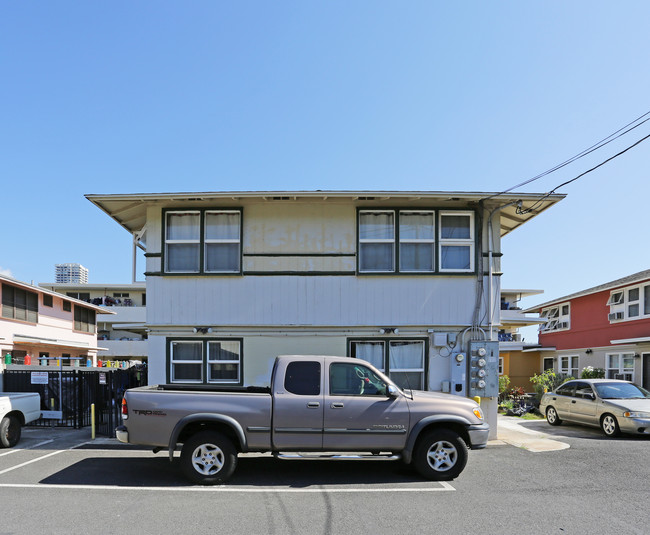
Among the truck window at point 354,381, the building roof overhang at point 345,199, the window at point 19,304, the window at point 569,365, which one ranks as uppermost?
the building roof overhang at point 345,199

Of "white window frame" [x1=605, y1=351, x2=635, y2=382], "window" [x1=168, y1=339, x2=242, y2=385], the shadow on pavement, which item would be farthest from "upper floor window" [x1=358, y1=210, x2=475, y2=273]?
"white window frame" [x1=605, y1=351, x2=635, y2=382]

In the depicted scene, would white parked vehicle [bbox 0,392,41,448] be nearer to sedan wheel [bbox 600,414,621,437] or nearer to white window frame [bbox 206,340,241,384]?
white window frame [bbox 206,340,241,384]

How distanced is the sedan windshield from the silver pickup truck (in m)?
7.41

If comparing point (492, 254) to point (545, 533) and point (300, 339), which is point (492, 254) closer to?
point (300, 339)

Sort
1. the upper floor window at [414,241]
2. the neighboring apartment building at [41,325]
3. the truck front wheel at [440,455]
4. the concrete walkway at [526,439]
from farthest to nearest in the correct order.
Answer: the neighboring apartment building at [41,325], the upper floor window at [414,241], the concrete walkway at [526,439], the truck front wheel at [440,455]

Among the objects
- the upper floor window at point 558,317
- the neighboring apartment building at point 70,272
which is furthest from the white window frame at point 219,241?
the neighboring apartment building at point 70,272

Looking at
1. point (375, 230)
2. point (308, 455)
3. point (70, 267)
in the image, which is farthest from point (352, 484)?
point (70, 267)

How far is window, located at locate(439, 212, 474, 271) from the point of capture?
12.1m

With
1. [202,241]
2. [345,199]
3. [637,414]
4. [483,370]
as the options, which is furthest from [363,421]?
[637,414]

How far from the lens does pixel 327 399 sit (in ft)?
24.6

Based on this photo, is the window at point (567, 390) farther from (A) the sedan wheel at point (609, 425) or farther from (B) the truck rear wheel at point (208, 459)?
(B) the truck rear wheel at point (208, 459)

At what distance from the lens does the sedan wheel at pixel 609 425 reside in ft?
40.3

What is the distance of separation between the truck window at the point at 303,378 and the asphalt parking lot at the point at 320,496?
4.39ft

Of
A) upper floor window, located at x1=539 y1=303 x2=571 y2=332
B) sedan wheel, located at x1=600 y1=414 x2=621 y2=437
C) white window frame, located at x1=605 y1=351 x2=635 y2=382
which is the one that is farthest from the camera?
Answer: upper floor window, located at x1=539 y1=303 x2=571 y2=332
